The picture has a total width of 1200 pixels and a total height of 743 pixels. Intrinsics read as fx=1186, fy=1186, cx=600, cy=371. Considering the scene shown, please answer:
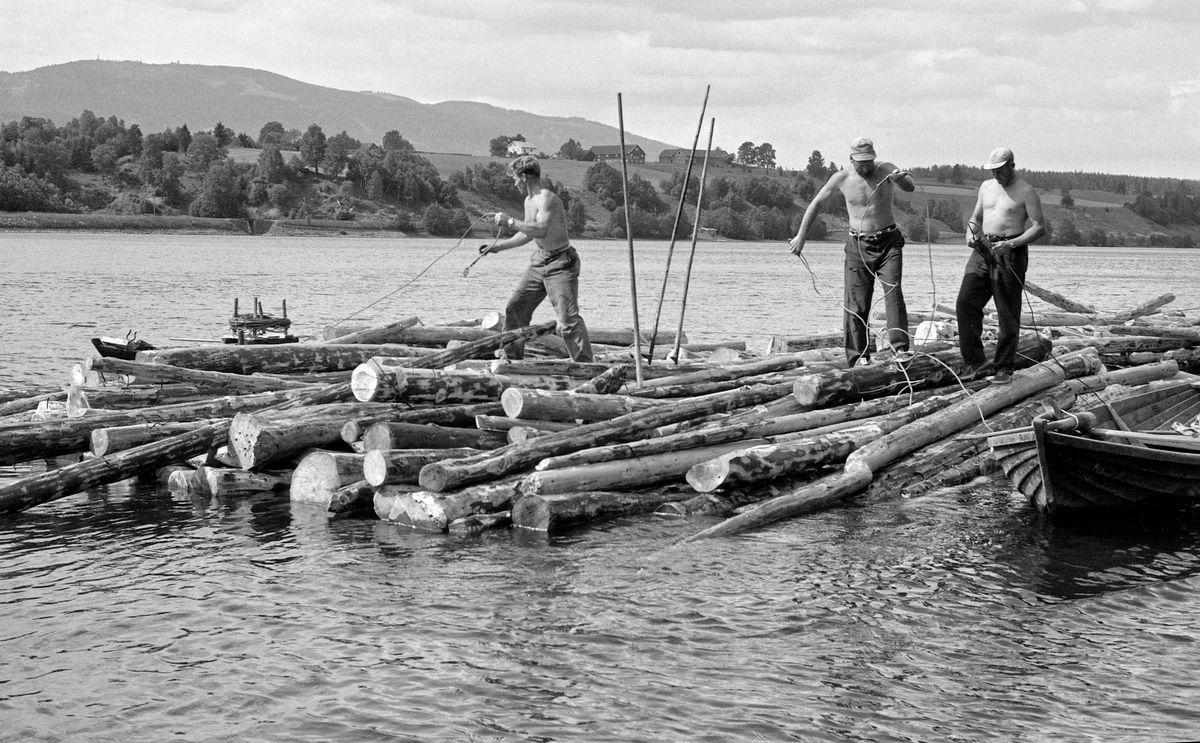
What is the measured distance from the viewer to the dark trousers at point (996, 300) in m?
11.4

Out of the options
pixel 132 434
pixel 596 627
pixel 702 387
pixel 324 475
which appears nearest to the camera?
pixel 596 627

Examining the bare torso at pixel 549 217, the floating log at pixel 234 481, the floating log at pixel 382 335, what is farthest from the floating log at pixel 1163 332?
the floating log at pixel 234 481

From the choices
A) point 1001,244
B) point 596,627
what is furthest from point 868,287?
point 596,627

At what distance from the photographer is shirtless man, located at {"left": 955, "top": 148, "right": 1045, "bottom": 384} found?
11164 millimetres

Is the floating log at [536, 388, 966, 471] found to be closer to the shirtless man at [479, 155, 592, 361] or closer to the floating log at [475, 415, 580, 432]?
the floating log at [475, 415, 580, 432]

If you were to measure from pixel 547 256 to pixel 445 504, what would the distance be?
14.6 feet

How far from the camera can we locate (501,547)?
29.4 ft

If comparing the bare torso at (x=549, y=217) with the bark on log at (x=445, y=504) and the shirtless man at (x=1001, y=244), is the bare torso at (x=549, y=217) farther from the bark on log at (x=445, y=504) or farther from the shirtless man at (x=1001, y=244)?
the shirtless man at (x=1001, y=244)

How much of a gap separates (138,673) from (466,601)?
2.07m

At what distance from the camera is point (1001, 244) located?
36.8 feet

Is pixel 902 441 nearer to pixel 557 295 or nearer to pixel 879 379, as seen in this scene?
pixel 879 379

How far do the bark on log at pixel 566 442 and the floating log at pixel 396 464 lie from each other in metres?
0.33

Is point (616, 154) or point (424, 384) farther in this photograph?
point (616, 154)

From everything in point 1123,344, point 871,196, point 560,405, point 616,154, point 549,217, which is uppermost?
point 616,154
